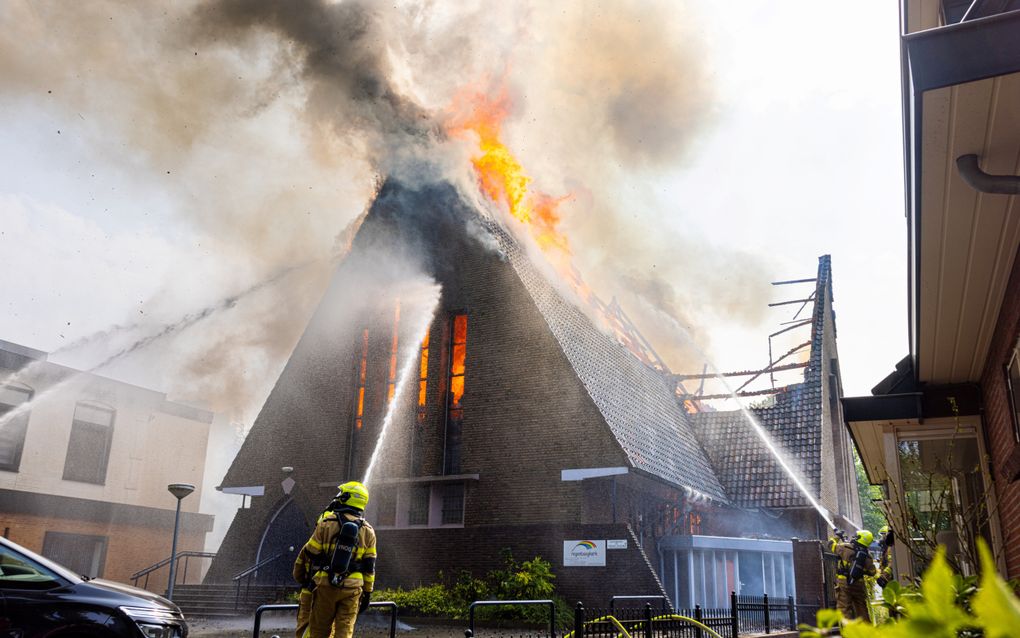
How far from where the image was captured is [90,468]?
26891 mm

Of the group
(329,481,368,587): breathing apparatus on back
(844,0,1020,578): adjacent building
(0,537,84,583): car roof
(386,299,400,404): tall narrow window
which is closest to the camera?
(844,0,1020,578): adjacent building

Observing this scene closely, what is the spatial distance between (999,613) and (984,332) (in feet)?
29.0

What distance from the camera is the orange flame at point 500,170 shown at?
906 inches

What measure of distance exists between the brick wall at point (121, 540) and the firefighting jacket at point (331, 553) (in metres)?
19.9

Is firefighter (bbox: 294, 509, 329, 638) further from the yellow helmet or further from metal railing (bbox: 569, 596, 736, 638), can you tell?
metal railing (bbox: 569, 596, 736, 638)

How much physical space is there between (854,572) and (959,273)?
6549mm

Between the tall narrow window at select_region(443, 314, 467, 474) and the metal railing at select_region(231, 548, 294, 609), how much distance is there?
17.0 ft

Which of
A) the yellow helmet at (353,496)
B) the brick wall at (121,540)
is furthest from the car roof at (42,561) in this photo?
the brick wall at (121,540)

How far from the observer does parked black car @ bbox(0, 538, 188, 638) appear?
6.29 m

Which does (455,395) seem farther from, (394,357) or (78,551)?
(78,551)

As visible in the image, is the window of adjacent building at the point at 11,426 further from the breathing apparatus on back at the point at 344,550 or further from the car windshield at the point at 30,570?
the breathing apparatus on back at the point at 344,550

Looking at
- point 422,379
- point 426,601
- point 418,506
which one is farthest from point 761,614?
point 422,379

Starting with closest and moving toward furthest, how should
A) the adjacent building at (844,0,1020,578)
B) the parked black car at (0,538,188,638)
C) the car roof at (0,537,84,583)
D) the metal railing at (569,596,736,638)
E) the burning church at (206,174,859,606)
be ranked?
1. the adjacent building at (844,0,1020,578)
2. the parked black car at (0,538,188,638)
3. the car roof at (0,537,84,583)
4. the metal railing at (569,596,736,638)
5. the burning church at (206,174,859,606)

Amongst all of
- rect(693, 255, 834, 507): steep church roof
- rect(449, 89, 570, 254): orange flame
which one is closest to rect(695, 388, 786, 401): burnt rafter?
rect(693, 255, 834, 507): steep church roof
